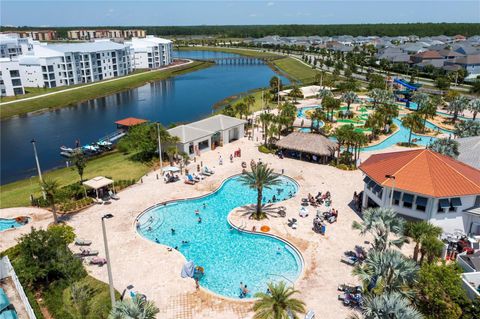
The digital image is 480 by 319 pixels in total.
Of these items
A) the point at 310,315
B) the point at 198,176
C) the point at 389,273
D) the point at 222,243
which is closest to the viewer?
the point at 389,273

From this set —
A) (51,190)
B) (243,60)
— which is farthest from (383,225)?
(243,60)

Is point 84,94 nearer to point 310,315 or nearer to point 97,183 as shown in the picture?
point 97,183

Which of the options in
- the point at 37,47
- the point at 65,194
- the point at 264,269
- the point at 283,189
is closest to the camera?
the point at 264,269

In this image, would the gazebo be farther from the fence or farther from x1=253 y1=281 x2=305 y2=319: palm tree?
x1=253 y1=281 x2=305 y2=319: palm tree

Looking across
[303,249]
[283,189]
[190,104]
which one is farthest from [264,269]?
[190,104]

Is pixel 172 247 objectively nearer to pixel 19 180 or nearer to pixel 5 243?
pixel 5 243

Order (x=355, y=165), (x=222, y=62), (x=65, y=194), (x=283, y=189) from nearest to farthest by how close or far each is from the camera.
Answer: (x=65, y=194) → (x=283, y=189) → (x=355, y=165) → (x=222, y=62)
